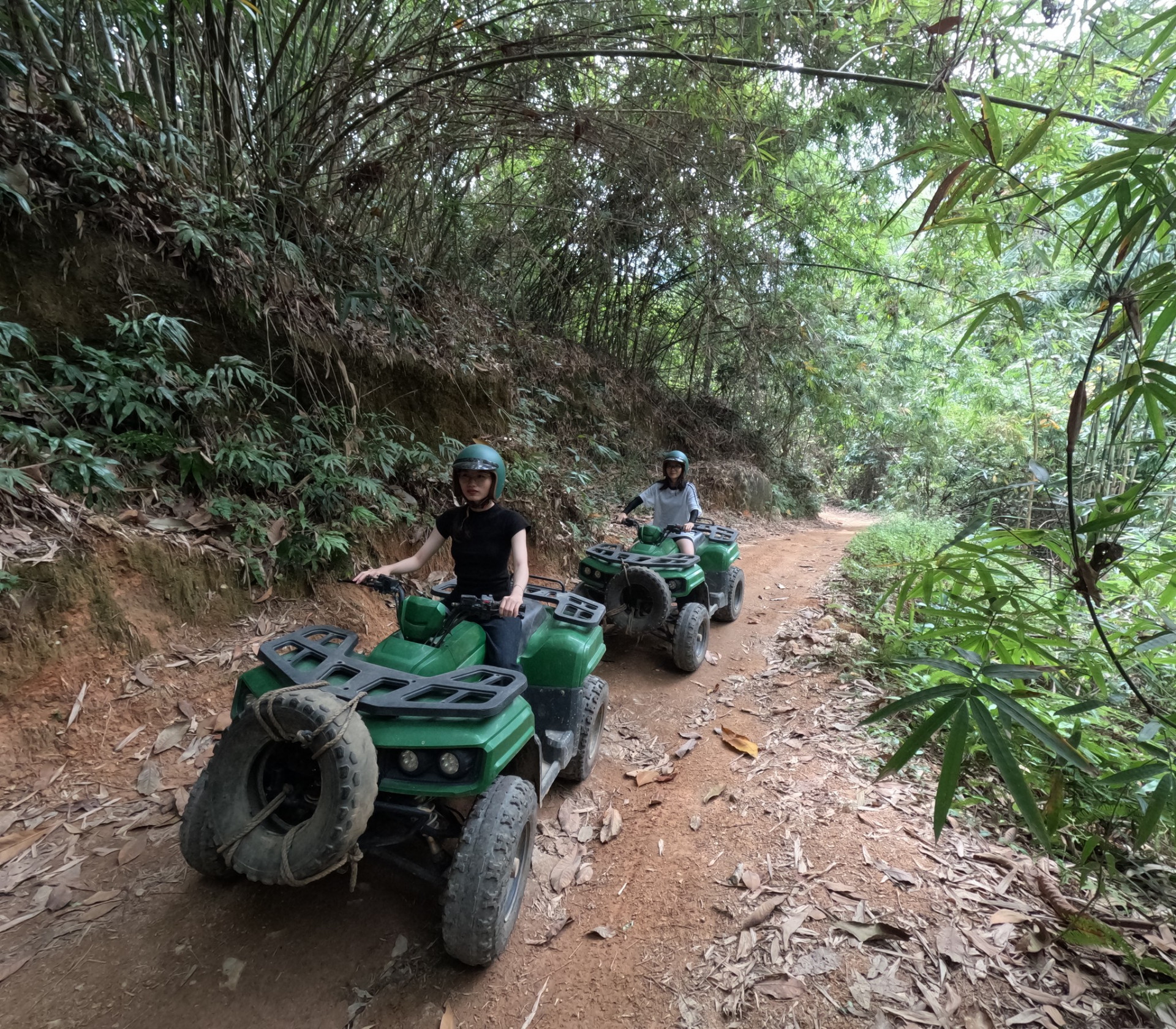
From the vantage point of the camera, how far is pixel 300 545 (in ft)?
12.3

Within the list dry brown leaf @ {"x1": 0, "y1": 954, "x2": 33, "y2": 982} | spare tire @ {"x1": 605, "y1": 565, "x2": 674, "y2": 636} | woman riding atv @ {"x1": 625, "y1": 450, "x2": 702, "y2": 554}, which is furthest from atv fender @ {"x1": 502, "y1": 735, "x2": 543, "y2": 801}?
woman riding atv @ {"x1": 625, "y1": 450, "x2": 702, "y2": 554}

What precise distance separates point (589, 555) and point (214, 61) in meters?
4.32

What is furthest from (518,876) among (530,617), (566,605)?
(566,605)

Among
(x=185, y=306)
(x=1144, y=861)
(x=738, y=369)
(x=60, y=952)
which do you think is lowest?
(x=60, y=952)

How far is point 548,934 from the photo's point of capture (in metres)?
2.14

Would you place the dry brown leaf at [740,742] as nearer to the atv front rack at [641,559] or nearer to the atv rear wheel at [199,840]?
the atv front rack at [641,559]

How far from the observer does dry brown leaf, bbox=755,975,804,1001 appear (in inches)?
70.6

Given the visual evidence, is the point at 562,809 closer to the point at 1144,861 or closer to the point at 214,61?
the point at 1144,861

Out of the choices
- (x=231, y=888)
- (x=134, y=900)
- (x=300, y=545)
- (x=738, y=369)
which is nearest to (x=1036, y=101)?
(x=300, y=545)

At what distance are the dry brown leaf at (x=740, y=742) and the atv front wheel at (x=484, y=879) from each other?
70.3 inches

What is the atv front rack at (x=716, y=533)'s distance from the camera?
5406 mm

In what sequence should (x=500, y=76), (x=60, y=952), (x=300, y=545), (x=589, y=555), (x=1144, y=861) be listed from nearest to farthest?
(x=60, y=952)
(x=1144, y=861)
(x=300, y=545)
(x=500, y=76)
(x=589, y=555)

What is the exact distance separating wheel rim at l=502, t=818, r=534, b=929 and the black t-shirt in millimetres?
A: 1104

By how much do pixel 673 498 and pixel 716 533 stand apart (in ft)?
1.94
